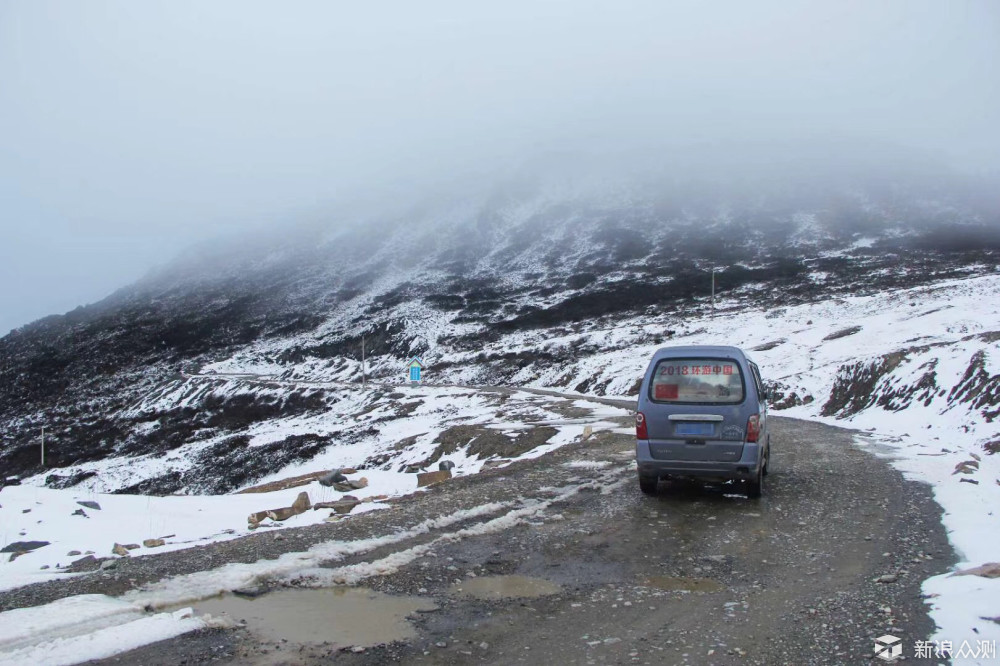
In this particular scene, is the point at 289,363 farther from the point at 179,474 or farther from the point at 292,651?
the point at 292,651

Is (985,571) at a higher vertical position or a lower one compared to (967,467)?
higher

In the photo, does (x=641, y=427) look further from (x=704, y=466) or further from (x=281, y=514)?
(x=281, y=514)

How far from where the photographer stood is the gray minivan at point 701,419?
9.26m

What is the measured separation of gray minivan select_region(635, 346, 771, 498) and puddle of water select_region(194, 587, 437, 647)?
4.77 meters

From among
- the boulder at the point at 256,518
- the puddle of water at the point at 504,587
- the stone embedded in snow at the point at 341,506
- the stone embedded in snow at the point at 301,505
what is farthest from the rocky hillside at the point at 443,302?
the boulder at the point at 256,518

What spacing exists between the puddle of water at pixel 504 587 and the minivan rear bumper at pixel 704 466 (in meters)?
3.67

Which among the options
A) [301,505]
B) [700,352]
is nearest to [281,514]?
[301,505]

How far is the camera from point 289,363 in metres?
73.7

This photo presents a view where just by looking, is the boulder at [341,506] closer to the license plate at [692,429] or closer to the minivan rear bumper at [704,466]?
the minivan rear bumper at [704,466]

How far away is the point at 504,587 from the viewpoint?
20.3ft

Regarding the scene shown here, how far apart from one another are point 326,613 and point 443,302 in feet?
272

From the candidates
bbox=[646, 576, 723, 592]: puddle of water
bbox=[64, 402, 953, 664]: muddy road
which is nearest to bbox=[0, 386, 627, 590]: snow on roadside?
bbox=[64, 402, 953, 664]: muddy road

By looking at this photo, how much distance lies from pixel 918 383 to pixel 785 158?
180206 millimetres

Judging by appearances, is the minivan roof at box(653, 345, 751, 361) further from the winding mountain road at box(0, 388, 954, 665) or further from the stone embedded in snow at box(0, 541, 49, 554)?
the stone embedded in snow at box(0, 541, 49, 554)
